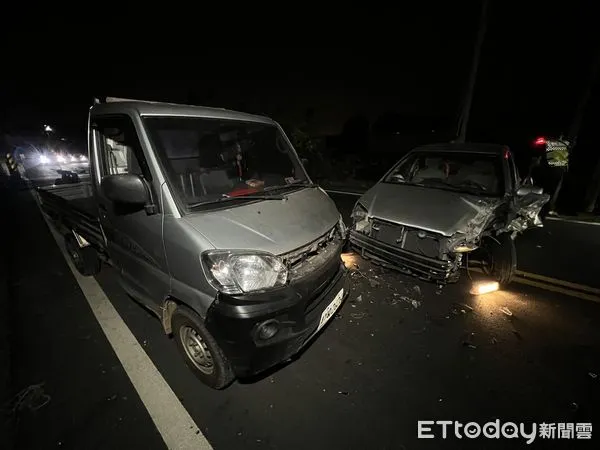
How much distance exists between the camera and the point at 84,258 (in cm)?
434

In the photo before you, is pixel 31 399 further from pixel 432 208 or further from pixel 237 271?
pixel 432 208

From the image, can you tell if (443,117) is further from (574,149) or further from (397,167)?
(397,167)

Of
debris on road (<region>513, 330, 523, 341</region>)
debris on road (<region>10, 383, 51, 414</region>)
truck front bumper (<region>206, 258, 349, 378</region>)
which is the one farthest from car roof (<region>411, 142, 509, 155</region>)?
debris on road (<region>10, 383, 51, 414</region>)

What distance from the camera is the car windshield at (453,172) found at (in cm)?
448

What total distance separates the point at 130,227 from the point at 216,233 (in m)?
1.18

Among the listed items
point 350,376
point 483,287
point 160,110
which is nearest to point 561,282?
point 483,287

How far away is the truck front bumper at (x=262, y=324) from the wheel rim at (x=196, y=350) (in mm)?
385

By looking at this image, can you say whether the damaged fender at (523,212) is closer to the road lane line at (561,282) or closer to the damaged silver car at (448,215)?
the damaged silver car at (448,215)

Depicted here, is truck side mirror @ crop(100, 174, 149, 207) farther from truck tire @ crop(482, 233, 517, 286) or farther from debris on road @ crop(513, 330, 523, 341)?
truck tire @ crop(482, 233, 517, 286)

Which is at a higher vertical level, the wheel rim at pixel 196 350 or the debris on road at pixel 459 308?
the wheel rim at pixel 196 350

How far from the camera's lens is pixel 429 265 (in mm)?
3605

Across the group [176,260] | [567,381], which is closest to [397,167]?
[567,381]

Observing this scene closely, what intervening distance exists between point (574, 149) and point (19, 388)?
1328cm

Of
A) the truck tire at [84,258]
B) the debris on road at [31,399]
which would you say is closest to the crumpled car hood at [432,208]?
the debris on road at [31,399]
